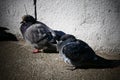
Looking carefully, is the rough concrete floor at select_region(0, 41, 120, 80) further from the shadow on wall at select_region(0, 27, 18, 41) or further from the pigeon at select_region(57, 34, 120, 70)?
the shadow on wall at select_region(0, 27, 18, 41)

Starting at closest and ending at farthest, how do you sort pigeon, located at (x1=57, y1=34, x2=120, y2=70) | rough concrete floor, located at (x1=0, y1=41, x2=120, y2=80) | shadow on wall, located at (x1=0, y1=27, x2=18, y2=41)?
rough concrete floor, located at (x1=0, y1=41, x2=120, y2=80)
pigeon, located at (x1=57, y1=34, x2=120, y2=70)
shadow on wall, located at (x1=0, y1=27, x2=18, y2=41)

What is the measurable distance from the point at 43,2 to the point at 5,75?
186 centimetres

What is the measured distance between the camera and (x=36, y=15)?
552 centimetres

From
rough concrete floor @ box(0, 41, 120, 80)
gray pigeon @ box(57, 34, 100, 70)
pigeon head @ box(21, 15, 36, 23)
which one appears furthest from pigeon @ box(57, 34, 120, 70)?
pigeon head @ box(21, 15, 36, 23)

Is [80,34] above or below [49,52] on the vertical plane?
above

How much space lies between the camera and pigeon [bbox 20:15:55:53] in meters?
5.10

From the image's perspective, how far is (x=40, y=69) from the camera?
4.56 m

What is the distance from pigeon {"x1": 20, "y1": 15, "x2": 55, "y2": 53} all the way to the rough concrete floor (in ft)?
0.64

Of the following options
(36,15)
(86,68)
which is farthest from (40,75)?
(36,15)

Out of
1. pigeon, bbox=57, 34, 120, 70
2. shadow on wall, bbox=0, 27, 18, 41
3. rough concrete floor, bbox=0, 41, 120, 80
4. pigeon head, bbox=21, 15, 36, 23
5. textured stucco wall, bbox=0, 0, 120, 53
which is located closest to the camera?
rough concrete floor, bbox=0, 41, 120, 80

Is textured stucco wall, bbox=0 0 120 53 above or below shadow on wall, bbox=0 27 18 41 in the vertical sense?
above

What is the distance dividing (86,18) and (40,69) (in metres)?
1.45

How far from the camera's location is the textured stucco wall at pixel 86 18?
5.04m

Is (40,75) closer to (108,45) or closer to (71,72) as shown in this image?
(71,72)
